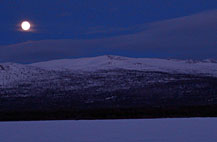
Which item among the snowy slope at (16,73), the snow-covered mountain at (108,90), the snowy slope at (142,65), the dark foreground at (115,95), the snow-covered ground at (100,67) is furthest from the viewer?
the snowy slope at (142,65)

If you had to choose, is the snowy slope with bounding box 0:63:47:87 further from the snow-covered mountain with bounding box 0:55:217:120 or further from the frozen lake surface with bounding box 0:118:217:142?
the frozen lake surface with bounding box 0:118:217:142

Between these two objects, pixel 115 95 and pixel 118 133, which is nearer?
pixel 118 133

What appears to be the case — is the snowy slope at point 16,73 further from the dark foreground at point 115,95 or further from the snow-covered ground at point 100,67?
the dark foreground at point 115,95

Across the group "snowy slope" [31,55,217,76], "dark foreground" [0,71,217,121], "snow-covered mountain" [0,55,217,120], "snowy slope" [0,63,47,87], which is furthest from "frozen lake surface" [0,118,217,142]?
"snowy slope" [31,55,217,76]

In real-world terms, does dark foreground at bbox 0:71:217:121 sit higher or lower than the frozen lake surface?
higher

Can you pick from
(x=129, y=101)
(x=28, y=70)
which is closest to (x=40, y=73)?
(x=28, y=70)

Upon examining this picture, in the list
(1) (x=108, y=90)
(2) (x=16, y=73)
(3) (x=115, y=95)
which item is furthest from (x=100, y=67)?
(3) (x=115, y=95)

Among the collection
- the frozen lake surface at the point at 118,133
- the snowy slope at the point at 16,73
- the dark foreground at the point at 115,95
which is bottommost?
the frozen lake surface at the point at 118,133

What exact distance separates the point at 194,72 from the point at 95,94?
22021 mm

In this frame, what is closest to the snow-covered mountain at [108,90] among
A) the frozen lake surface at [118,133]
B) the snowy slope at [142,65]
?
the snowy slope at [142,65]

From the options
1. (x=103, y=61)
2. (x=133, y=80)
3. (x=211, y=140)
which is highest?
(x=103, y=61)

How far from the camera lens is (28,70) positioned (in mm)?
62812

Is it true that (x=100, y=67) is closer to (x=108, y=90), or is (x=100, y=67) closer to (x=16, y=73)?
(x=16, y=73)

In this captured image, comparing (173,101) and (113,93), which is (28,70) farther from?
(173,101)
